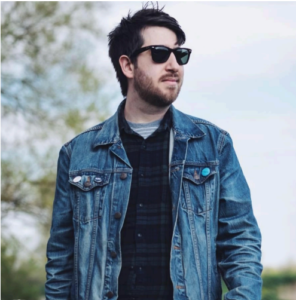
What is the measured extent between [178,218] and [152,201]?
18cm

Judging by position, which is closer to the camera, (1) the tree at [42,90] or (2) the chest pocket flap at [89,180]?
(2) the chest pocket flap at [89,180]

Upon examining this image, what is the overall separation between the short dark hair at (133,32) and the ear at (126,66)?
0.03 meters

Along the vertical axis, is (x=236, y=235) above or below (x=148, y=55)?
below

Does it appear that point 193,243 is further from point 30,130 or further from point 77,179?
point 30,130

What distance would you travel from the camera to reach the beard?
340 centimetres

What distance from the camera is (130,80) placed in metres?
3.67

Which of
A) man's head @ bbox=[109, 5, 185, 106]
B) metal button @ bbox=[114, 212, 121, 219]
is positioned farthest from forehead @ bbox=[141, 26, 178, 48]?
metal button @ bbox=[114, 212, 121, 219]

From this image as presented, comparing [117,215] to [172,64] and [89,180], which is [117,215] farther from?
[172,64]

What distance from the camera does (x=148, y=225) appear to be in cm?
325

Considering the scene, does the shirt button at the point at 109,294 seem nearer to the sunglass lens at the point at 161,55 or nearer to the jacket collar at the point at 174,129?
the jacket collar at the point at 174,129

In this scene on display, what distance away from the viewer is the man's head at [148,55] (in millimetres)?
3408

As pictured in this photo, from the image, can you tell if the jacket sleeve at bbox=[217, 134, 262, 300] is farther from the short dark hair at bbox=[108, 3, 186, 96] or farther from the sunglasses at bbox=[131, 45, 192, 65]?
the short dark hair at bbox=[108, 3, 186, 96]

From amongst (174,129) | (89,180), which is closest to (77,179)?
(89,180)

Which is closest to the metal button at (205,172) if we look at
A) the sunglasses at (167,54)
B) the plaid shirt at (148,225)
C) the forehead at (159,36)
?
the plaid shirt at (148,225)
